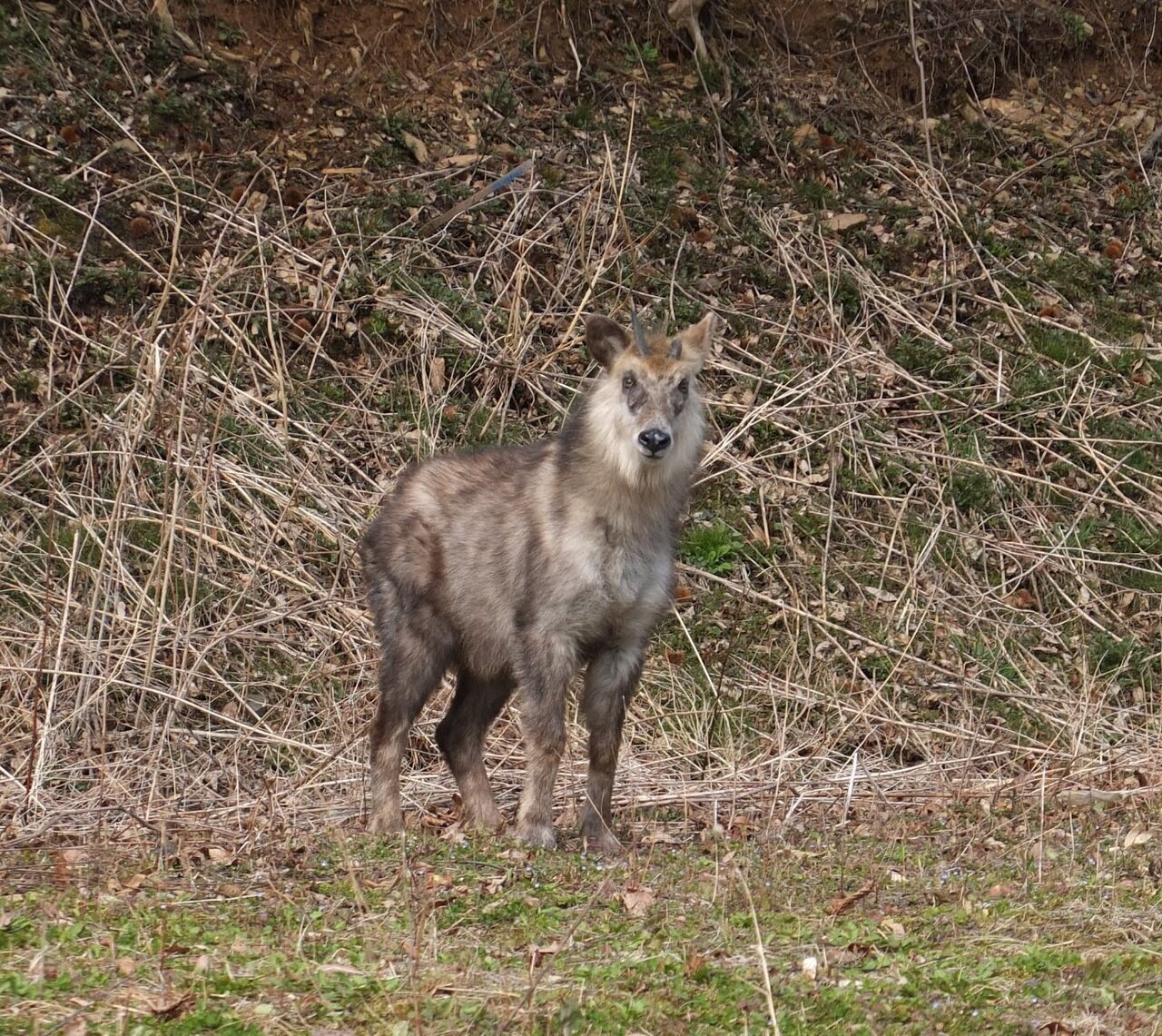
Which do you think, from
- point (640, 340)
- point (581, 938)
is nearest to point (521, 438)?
point (640, 340)

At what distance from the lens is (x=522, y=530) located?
26.1 feet

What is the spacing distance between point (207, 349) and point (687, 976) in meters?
7.75

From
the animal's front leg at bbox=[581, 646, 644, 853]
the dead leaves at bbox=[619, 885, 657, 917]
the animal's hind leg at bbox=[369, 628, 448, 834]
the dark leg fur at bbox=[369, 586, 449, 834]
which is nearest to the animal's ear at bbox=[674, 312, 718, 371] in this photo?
the animal's front leg at bbox=[581, 646, 644, 853]

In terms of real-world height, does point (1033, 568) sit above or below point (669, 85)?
below

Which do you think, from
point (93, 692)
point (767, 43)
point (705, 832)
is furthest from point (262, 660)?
point (767, 43)

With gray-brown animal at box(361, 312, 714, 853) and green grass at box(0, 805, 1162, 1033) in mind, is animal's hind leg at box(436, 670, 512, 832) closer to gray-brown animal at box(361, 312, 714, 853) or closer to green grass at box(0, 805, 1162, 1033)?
gray-brown animal at box(361, 312, 714, 853)

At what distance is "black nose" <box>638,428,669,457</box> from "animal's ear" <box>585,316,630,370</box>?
0.60 m

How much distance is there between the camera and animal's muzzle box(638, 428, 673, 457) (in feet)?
24.2

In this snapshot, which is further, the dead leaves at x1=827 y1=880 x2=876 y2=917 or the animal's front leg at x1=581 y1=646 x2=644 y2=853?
the animal's front leg at x1=581 y1=646 x2=644 y2=853

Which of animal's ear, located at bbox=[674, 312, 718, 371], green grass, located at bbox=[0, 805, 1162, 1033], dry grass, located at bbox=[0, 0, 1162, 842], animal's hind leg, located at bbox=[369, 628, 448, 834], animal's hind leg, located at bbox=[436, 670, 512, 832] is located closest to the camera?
green grass, located at bbox=[0, 805, 1162, 1033]

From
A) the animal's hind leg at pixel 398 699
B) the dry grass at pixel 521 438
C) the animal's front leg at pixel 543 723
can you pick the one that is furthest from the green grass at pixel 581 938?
the dry grass at pixel 521 438

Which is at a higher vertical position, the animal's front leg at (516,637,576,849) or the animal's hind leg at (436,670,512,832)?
the animal's front leg at (516,637,576,849)

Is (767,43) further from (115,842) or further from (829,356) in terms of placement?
(115,842)

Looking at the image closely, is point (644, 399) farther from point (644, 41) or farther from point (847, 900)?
point (644, 41)
